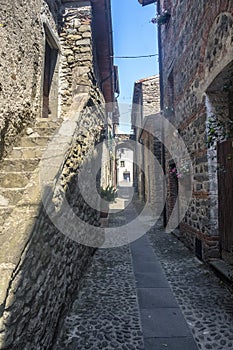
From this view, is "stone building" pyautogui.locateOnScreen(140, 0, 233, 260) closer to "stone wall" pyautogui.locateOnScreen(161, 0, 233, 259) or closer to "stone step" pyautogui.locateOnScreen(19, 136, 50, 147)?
"stone wall" pyautogui.locateOnScreen(161, 0, 233, 259)

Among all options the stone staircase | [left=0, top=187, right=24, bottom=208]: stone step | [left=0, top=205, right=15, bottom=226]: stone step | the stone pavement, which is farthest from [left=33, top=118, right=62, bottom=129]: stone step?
the stone pavement

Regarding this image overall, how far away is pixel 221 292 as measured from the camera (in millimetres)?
2898

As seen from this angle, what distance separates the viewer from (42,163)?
2.34 m

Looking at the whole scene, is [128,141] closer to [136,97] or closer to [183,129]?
[136,97]

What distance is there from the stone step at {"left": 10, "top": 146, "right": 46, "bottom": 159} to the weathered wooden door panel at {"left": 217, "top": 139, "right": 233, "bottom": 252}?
2302 mm

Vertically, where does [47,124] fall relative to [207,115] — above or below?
below

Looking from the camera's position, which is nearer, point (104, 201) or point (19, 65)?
point (19, 65)

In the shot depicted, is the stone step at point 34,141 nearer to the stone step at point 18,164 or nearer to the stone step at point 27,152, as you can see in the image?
the stone step at point 27,152

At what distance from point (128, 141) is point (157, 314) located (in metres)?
17.5

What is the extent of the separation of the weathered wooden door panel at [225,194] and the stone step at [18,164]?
2.32 m

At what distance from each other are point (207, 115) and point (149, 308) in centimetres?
282

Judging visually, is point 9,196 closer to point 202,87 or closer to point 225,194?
point 225,194

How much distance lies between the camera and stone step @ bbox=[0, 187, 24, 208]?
222 centimetres

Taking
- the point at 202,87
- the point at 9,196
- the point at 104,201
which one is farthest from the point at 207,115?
the point at 104,201
